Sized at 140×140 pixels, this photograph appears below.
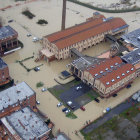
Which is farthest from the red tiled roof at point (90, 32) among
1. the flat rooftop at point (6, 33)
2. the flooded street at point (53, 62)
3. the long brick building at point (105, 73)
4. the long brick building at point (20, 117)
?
the long brick building at point (20, 117)

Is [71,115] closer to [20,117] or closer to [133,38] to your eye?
[20,117]

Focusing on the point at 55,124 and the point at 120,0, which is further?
the point at 120,0

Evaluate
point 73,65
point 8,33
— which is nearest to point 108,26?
point 73,65

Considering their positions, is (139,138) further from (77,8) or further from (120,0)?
(120,0)

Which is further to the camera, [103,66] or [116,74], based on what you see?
[103,66]

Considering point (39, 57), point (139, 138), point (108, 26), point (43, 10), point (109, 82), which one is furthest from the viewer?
point (43, 10)

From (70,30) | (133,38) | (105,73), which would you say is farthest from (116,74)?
(70,30)
